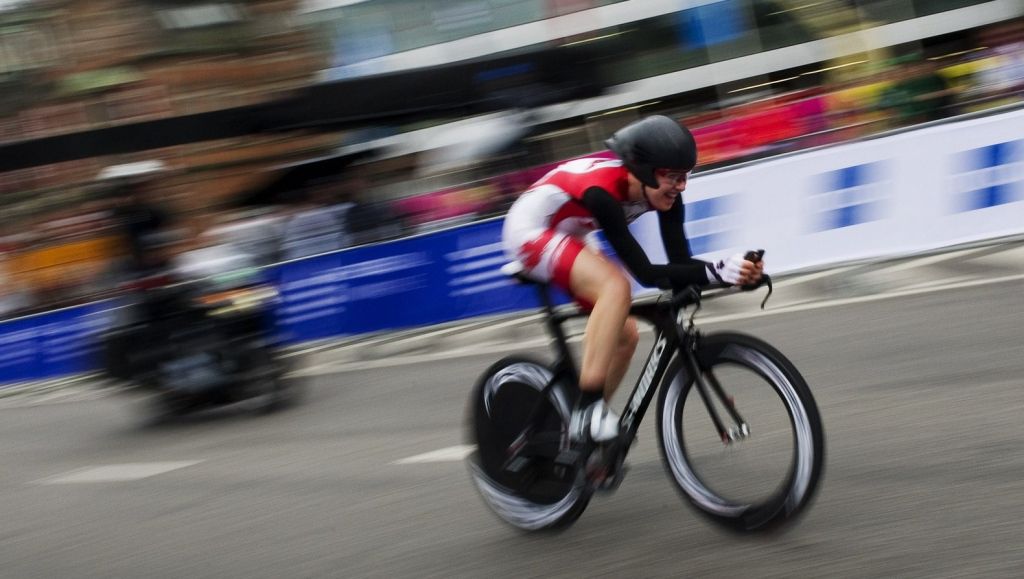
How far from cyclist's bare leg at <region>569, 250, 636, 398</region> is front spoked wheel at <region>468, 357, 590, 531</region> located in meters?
0.33

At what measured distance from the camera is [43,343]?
16.4 meters

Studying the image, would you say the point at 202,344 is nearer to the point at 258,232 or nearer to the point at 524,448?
the point at 258,232

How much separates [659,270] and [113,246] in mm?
6986

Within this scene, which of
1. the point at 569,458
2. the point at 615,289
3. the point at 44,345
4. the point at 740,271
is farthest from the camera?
the point at 44,345

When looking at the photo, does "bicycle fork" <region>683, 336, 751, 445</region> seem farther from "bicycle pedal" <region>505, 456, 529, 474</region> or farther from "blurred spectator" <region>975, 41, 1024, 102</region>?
"blurred spectator" <region>975, 41, 1024, 102</region>

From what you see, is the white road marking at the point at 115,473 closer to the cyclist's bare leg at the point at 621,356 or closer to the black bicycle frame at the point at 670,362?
the cyclist's bare leg at the point at 621,356

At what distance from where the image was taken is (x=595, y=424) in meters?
5.12

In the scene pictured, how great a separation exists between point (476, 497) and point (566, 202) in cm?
191

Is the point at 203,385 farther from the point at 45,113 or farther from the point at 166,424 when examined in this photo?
the point at 45,113

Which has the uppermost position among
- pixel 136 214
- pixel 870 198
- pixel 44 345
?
pixel 136 214

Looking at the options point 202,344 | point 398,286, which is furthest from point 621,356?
point 398,286

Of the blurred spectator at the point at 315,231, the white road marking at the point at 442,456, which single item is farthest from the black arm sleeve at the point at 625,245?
the blurred spectator at the point at 315,231

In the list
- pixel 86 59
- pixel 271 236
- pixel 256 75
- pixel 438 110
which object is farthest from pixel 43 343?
pixel 86 59

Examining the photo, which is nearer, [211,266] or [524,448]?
[524,448]
